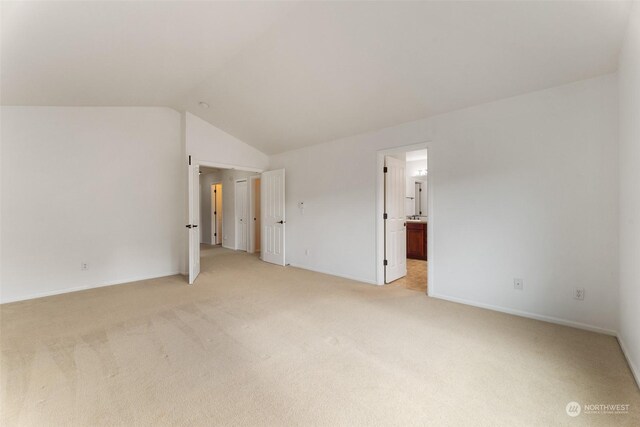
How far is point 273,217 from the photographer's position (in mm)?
5871

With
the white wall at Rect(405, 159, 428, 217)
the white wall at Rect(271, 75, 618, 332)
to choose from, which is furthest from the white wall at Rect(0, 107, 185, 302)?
the white wall at Rect(405, 159, 428, 217)

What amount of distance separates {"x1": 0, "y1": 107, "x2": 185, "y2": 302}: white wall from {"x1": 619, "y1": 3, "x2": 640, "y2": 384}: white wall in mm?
5647

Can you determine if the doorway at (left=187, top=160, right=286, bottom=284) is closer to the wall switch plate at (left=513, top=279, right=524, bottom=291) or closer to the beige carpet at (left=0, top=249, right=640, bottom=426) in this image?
the beige carpet at (left=0, top=249, right=640, bottom=426)

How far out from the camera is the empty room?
1.77 m

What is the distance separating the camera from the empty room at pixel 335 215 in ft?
5.82

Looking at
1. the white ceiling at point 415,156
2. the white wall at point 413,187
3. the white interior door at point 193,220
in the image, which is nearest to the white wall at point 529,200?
the white ceiling at point 415,156

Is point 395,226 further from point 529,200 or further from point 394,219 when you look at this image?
point 529,200

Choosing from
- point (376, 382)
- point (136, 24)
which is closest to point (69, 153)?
point (136, 24)

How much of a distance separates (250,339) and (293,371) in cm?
65

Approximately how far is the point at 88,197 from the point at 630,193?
20.5ft

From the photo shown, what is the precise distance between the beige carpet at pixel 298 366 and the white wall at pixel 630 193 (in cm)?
27

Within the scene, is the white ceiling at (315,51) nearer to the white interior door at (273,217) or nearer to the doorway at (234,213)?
the doorway at (234,213)

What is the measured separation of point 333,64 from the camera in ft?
9.85

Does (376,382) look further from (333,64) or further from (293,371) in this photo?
(333,64)
